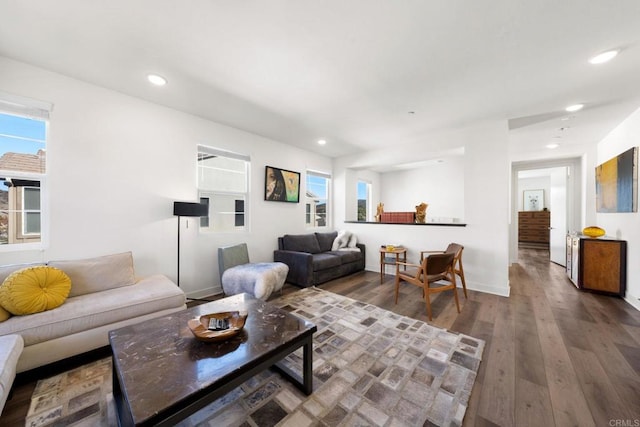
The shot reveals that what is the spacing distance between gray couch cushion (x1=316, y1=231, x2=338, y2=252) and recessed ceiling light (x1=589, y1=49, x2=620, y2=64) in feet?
13.6

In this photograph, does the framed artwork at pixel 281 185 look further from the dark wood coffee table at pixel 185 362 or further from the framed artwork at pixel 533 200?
the framed artwork at pixel 533 200

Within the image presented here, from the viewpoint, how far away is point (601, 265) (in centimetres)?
346

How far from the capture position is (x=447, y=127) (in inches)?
151

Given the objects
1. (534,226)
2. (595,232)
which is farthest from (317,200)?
(534,226)

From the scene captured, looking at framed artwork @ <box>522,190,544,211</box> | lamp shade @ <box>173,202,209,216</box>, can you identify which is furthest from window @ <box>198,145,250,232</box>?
framed artwork @ <box>522,190,544,211</box>

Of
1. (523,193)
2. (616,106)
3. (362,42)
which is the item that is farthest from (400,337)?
(523,193)

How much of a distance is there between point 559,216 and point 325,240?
18.8ft

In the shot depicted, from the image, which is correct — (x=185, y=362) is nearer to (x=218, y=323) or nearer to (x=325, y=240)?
(x=218, y=323)

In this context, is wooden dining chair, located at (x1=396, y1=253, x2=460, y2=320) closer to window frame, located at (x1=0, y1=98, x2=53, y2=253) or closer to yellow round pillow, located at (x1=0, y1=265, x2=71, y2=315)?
yellow round pillow, located at (x1=0, y1=265, x2=71, y2=315)

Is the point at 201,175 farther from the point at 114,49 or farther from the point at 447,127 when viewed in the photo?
the point at 447,127

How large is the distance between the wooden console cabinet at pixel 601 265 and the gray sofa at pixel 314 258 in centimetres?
344

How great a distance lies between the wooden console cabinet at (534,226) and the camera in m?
8.02

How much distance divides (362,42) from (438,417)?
2706mm
